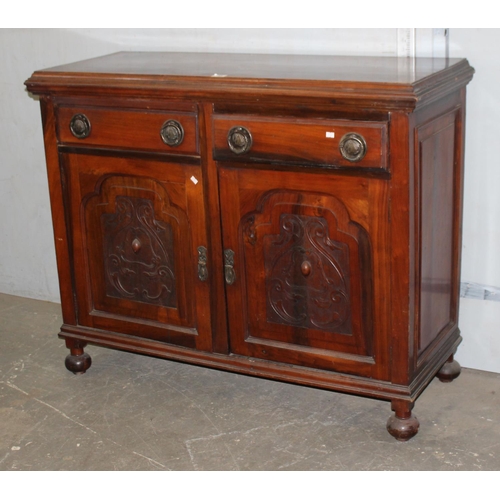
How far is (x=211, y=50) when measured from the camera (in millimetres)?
2877

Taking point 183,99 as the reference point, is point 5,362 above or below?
below

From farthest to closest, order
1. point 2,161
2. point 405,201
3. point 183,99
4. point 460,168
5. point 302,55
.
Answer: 1. point 2,161
2. point 302,55
3. point 460,168
4. point 183,99
5. point 405,201

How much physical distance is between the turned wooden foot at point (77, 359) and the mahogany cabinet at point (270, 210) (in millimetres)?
161

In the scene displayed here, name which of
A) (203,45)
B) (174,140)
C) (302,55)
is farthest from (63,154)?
(302,55)

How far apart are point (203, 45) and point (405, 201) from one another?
3.56 feet

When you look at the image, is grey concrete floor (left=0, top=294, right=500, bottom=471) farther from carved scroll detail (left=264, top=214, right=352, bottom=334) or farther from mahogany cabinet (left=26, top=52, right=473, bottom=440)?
carved scroll detail (left=264, top=214, right=352, bottom=334)

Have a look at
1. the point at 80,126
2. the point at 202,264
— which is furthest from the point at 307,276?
the point at 80,126

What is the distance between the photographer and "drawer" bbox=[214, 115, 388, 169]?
2.15 metres

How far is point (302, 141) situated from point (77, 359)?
120 centimetres

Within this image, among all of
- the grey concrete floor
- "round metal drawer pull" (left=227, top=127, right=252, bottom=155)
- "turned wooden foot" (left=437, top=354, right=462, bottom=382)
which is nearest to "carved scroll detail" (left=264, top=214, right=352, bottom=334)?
"round metal drawer pull" (left=227, top=127, right=252, bottom=155)

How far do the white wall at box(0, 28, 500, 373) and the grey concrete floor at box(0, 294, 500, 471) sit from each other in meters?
0.36

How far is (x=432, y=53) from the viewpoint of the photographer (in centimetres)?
255

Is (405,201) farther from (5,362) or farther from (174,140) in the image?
(5,362)

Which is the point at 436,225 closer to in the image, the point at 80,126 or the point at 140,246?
the point at 140,246
